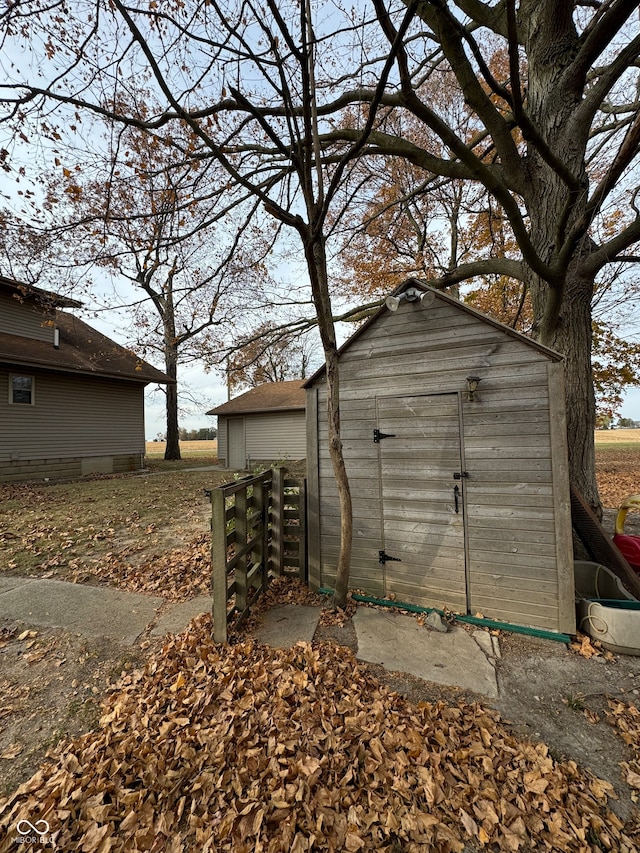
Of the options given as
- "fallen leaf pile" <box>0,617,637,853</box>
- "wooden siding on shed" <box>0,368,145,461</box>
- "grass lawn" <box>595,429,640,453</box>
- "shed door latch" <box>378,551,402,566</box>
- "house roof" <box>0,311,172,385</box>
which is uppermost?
"house roof" <box>0,311,172,385</box>

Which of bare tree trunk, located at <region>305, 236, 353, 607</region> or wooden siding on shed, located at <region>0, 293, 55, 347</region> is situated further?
wooden siding on shed, located at <region>0, 293, 55, 347</region>

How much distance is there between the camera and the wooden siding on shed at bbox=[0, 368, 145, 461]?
38.2 feet

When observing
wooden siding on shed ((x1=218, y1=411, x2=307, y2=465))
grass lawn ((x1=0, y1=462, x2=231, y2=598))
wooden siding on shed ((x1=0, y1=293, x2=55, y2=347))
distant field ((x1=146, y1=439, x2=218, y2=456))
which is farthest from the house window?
distant field ((x1=146, y1=439, x2=218, y2=456))

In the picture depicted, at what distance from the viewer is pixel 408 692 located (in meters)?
2.62

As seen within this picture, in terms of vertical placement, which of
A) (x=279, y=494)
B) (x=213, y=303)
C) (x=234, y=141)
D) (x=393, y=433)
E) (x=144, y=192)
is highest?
(x=234, y=141)

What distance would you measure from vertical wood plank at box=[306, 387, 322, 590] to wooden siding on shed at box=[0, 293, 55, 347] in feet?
40.6

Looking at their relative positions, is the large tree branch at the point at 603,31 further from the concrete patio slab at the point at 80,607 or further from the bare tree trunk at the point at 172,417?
the bare tree trunk at the point at 172,417

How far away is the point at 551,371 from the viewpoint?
327 cm

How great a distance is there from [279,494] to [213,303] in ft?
11.8

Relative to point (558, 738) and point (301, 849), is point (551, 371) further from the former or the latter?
point (301, 849)

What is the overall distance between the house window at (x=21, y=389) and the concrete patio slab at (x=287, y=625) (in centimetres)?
1293

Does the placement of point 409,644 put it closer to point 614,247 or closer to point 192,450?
point 614,247

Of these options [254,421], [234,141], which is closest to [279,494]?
[234,141]

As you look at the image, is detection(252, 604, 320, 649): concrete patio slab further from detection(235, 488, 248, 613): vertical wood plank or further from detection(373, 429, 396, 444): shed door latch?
detection(373, 429, 396, 444): shed door latch
